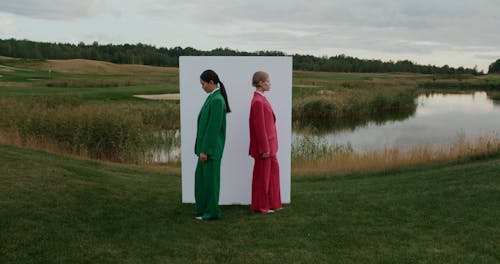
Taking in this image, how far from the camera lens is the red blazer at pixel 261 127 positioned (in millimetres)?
6945

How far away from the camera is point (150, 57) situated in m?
97.0

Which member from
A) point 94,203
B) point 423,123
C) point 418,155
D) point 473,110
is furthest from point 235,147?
point 473,110

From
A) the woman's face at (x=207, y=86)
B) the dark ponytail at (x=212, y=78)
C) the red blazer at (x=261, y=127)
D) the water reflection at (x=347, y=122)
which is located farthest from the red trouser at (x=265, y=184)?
the water reflection at (x=347, y=122)

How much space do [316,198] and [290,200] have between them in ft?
1.69

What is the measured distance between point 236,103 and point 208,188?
4.50ft

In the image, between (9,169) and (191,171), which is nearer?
(191,171)

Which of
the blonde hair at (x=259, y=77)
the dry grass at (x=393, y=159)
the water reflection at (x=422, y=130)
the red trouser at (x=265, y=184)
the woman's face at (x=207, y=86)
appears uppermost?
the blonde hair at (x=259, y=77)

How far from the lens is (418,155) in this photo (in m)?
14.2

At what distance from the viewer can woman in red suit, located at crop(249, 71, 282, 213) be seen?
697 centimetres

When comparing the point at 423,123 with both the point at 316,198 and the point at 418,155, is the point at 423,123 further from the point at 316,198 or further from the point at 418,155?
the point at 316,198

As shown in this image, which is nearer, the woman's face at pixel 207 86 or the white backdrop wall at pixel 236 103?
the woman's face at pixel 207 86

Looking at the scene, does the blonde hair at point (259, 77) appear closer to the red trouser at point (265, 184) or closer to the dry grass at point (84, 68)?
the red trouser at point (265, 184)

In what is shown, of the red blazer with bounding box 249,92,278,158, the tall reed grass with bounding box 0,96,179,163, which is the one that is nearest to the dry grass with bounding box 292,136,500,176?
the tall reed grass with bounding box 0,96,179,163

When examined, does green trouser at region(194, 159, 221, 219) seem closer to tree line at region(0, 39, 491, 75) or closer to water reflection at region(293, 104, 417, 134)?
water reflection at region(293, 104, 417, 134)
